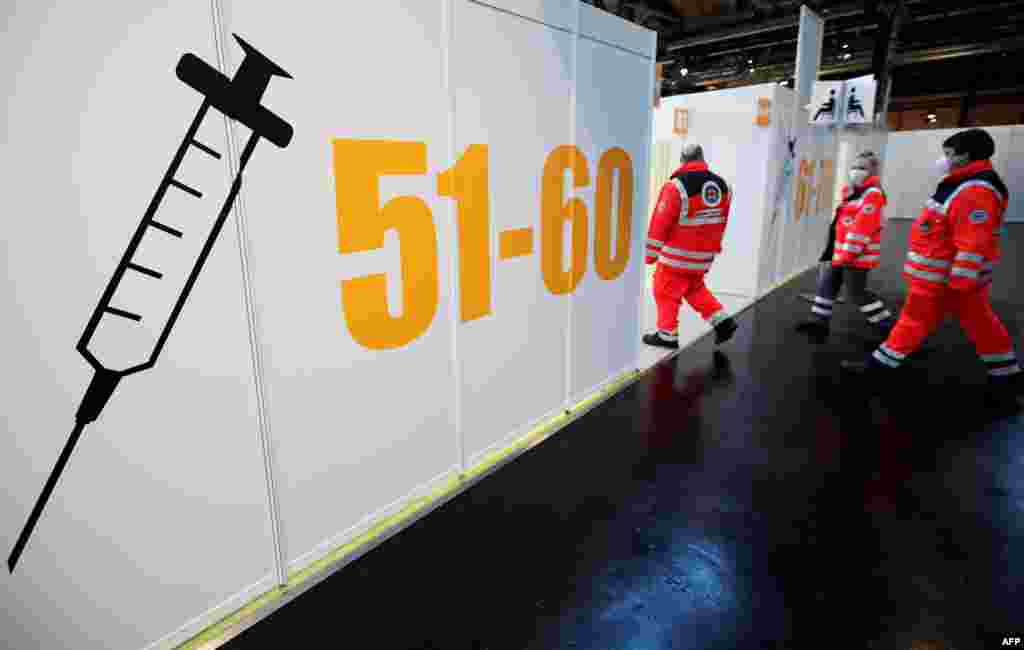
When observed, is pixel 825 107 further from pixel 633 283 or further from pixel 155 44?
pixel 155 44

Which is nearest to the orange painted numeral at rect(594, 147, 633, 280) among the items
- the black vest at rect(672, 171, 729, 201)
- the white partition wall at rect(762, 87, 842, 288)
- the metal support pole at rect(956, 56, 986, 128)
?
the black vest at rect(672, 171, 729, 201)

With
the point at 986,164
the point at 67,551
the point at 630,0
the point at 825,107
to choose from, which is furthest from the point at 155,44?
the point at 630,0

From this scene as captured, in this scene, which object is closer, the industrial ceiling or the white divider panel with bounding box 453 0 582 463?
the white divider panel with bounding box 453 0 582 463

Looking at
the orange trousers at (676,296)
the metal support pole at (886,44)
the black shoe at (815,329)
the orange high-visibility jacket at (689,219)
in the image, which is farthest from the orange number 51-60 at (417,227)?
the metal support pole at (886,44)

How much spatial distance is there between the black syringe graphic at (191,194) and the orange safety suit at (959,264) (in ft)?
12.3

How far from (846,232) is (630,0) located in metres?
5.63

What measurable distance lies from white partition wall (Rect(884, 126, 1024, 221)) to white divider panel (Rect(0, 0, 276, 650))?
60.5 ft

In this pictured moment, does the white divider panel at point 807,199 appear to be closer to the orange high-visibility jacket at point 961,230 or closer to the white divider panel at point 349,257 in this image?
the orange high-visibility jacket at point 961,230

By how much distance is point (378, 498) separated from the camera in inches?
92.4

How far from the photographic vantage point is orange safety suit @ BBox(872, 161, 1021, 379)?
3.35 metres

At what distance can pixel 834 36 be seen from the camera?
11586 millimetres

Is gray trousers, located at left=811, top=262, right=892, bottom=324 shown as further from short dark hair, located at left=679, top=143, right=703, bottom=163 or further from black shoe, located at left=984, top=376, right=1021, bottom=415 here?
short dark hair, located at left=679, top=143, right=703, bottom=163

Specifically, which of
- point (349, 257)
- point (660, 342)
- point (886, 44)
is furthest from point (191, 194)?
point (886, 44)

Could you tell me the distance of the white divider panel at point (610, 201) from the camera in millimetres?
3191
